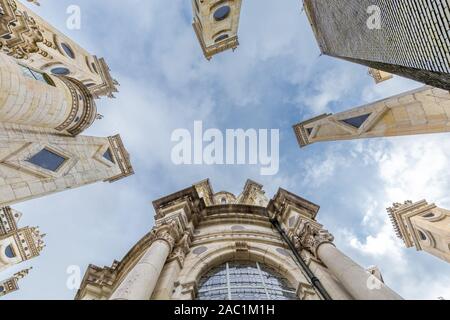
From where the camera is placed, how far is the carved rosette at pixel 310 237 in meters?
12.9

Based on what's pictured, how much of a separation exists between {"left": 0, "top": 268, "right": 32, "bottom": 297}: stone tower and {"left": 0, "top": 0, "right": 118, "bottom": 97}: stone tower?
26041mm

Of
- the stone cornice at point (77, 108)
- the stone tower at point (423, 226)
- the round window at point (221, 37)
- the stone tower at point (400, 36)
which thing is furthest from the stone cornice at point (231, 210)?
the round window at point (221, 37)

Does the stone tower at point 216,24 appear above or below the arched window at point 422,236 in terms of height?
above

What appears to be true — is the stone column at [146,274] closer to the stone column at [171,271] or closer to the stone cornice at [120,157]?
the stone column at [171,271]

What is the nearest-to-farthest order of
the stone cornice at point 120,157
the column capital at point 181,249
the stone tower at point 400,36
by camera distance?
the stone tower at point 400,36 → the column capital at point 181,249 → the stone cornice at point 120,157

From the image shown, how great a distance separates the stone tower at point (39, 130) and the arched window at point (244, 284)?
342 inches

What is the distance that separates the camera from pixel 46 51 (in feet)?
94.2

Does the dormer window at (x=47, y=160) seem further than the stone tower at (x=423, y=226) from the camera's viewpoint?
No

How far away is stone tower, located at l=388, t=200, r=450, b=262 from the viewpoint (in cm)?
3420

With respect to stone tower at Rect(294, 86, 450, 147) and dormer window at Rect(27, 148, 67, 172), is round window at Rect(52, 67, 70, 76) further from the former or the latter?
stone tower at Rect(294, 86, 450, 147)

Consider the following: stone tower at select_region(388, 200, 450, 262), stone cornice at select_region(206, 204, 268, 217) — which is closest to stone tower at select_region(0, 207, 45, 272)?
stone cornice at select_region(206, 204, 268, 217)

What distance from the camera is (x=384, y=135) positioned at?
2011 cm

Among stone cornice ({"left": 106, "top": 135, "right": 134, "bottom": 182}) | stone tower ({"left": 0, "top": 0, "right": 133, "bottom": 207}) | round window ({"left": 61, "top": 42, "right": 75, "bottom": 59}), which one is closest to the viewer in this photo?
stone tower ({"left": 0, "top": 0, "right": 133, "bottom": 207})
